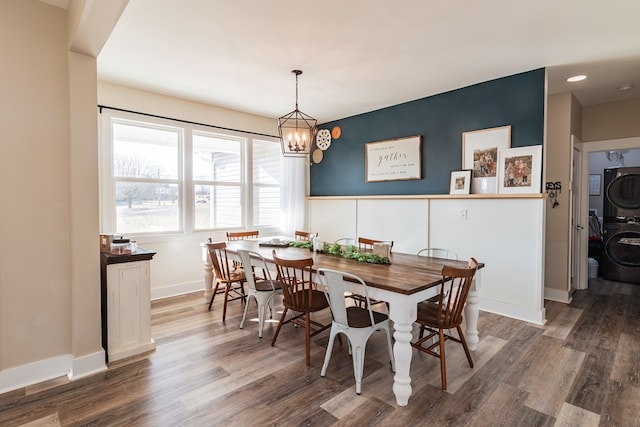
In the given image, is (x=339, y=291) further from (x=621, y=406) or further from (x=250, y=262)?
(x=621, y=406)

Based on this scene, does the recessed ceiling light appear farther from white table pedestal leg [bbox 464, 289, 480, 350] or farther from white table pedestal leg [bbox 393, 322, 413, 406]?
white table pedestal leg [bbox 393, 322, 413, 406]

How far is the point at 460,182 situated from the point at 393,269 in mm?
2044

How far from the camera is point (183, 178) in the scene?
4.39 metres

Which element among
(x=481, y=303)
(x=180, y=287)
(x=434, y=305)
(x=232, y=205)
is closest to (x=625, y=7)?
(x=434, y=305)

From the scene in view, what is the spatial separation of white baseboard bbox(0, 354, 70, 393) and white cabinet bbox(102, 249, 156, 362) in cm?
27

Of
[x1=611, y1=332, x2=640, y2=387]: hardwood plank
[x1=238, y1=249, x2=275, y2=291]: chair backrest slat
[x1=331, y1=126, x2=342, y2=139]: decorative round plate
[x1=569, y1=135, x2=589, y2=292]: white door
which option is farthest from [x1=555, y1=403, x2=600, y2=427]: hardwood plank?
[x1=331, y1=126, x2=342, y2=139]: decorative round plate

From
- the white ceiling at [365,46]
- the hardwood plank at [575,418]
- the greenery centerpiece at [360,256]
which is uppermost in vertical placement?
the white ceiling at [365,46]

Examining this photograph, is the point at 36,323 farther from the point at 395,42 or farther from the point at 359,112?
the point at 359,112

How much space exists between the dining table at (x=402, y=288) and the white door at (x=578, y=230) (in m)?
2.92

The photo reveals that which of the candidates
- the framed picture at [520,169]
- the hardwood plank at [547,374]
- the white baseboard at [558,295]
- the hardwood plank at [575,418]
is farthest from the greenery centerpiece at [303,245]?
the white baseboard at [558,295]

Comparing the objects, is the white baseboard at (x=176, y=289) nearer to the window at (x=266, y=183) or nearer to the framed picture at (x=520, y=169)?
the window at (x=266, y=183)

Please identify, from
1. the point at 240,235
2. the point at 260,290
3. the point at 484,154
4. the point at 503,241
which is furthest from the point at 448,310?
the point at 240,235

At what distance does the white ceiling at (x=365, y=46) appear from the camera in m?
2.30

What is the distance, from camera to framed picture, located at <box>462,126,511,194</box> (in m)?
3.66
